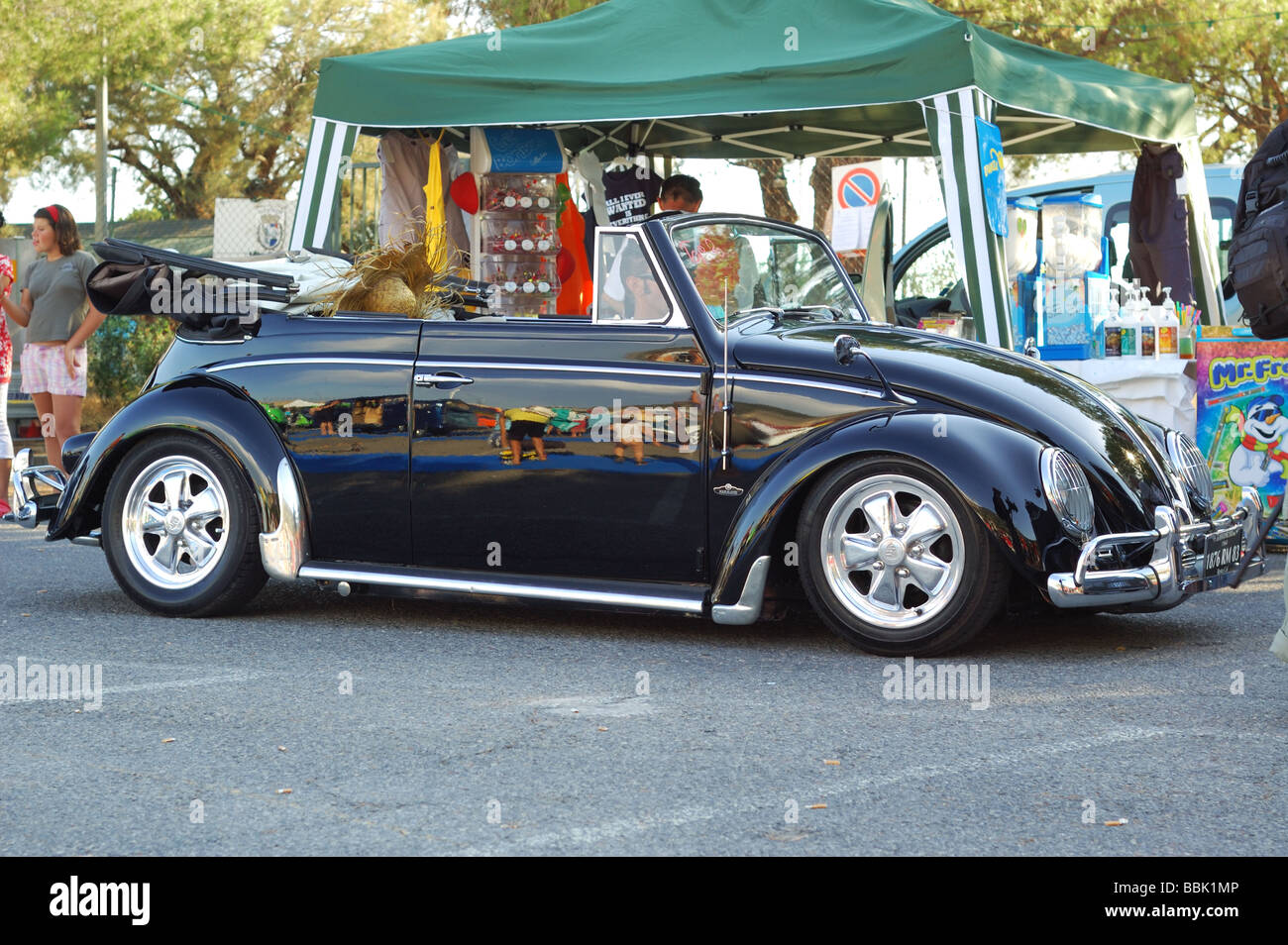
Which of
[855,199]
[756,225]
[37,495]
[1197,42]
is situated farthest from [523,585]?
[1197,42]

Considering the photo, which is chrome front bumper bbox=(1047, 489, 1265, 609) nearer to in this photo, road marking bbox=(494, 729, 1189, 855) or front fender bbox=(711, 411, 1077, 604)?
front fender bbox=(711, 411, 1077, 604)

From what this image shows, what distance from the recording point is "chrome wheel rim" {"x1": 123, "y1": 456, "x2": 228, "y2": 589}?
20.6 feet

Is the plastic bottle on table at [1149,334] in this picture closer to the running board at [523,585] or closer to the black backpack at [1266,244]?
the black backpack at [1266,244]

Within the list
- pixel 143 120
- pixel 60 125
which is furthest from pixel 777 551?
pixel 143 120

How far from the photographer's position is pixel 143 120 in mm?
28047

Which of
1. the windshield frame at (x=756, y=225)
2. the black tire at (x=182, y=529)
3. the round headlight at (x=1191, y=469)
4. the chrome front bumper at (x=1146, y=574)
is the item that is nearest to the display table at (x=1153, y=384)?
the windshield frame at (x=756, y=225)

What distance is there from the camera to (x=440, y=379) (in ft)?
19.7

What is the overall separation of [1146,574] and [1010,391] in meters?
0.78

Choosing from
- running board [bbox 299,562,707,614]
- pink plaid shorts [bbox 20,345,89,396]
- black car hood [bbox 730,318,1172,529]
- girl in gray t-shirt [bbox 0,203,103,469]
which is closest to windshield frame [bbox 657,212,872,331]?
black car hood [bbox 730,318,1172,529]

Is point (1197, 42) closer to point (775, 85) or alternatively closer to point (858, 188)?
point (858, 188)

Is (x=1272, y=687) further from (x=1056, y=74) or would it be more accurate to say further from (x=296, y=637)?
A: (x=1056, y=74)

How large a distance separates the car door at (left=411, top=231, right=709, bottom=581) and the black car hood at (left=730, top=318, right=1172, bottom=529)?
349 mm

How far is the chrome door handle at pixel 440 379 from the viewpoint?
5.97 m

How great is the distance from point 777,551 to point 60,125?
72.9 feet
